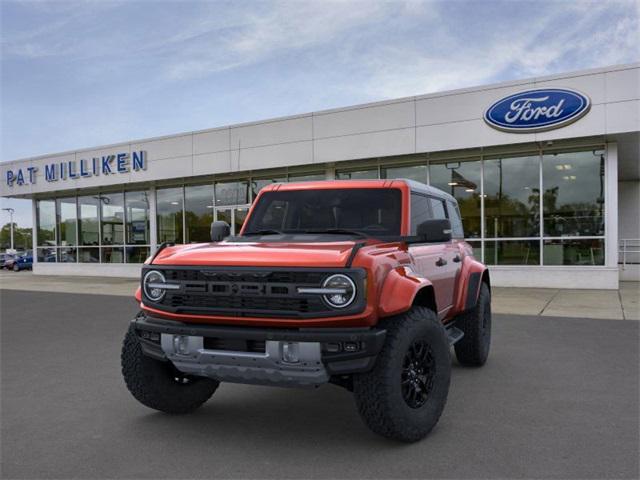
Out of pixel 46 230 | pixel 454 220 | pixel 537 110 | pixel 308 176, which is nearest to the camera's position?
pixel 454 220

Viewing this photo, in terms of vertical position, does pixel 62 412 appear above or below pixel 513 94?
below

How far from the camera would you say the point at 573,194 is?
14359 mm

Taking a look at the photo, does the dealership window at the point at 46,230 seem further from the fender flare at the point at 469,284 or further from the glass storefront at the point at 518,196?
the fender flare at the point at 469,284

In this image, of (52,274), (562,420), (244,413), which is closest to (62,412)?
(244,413)

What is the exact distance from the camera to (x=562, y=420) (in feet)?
13.4

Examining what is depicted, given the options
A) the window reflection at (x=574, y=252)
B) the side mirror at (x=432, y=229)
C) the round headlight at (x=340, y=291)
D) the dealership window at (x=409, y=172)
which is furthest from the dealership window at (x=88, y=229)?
the round headlight at (x=340, y=291)

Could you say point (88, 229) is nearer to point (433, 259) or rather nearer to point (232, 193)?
point (232, 193)

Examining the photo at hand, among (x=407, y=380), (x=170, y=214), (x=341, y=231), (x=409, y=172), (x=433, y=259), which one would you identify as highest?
(x=409, y=172)

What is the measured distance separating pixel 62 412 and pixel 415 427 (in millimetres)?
2880

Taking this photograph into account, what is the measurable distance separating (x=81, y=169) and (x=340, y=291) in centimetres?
2236

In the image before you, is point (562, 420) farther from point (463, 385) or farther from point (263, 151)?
point (263, 151)

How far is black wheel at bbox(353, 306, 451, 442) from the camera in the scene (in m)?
3.36

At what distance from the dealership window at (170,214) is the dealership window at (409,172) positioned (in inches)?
341

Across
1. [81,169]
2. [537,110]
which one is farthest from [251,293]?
[81,169]
